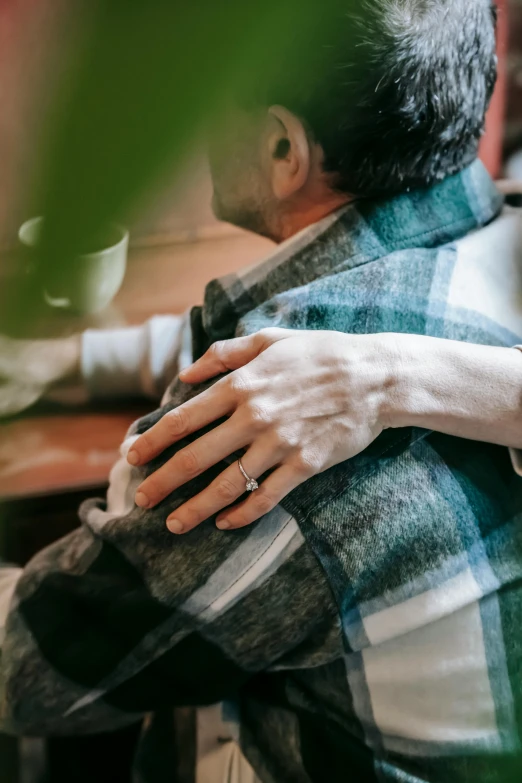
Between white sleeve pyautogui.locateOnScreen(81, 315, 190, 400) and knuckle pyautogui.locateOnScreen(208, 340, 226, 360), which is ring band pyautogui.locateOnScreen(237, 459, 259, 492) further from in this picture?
white sleeve pyautogui.locateOnScreen(81, 315, 190, 400)

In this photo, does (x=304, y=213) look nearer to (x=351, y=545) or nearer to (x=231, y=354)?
(x=231, y=354)

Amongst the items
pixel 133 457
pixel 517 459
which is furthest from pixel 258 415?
pixel 517 459

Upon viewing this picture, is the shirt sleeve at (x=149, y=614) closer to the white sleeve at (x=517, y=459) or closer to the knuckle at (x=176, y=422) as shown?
the knuckle at (x=176, y=422)

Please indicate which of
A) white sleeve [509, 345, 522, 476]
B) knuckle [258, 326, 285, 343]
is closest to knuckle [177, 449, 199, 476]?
knuckle [258, 326, 285, 343]

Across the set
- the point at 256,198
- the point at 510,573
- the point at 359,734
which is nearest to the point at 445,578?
the point at 510,573

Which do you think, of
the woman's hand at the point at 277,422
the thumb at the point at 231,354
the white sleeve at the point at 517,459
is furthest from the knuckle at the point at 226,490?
the white sleeve at the point at 517,459

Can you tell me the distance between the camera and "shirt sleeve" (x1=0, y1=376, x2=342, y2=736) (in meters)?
0.58

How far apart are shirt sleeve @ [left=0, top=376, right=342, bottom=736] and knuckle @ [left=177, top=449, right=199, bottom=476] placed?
23 mm

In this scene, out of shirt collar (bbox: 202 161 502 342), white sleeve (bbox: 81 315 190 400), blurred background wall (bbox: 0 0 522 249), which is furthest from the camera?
white sleeve (bbox: 81 315 190 400)

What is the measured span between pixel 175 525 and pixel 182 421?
88 millimetres

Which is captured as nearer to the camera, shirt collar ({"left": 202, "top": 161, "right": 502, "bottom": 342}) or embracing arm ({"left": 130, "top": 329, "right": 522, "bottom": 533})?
embracing arm ({"left": 130, "top": 329, "right": 522, "bottom": 533})

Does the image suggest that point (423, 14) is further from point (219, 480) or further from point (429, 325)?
point (219, 480)

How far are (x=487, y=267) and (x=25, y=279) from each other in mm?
598

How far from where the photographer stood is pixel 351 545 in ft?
1.84
